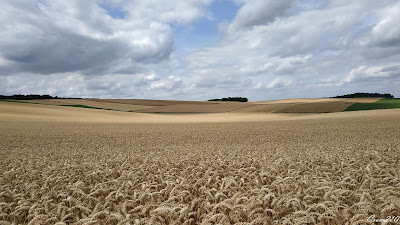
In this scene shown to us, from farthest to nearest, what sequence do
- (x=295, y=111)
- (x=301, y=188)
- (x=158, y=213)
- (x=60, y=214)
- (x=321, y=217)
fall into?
1. (x=295, y=111)
2. (x=301, y=188)
3. (x=60, y=214)
4. (x=158, y=213)
5. (x=321, y=217)

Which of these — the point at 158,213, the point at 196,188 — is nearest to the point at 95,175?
the point at 196,188

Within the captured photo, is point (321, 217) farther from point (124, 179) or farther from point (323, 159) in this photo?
point (323, 159)

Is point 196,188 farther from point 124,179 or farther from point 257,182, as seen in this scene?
point 124,179

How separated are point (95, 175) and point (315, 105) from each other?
60.4m

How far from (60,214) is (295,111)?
54862mm

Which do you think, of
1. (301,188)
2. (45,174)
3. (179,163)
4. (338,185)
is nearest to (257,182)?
(301,188)

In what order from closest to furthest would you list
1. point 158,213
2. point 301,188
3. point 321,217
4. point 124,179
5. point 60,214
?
point 321,217 < point 158,213 < point 60,214 < point 301,188 < point 124,179

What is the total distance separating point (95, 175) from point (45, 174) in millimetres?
1115

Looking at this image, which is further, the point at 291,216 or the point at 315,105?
the point at 315,105

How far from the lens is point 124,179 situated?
5492mm

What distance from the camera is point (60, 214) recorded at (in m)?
3.85

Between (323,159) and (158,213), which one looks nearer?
(158,213)

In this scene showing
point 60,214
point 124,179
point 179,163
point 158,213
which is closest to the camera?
point 158,213

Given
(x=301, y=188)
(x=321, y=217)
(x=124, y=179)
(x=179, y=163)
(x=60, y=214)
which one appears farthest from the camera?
(x=179, y=163)
